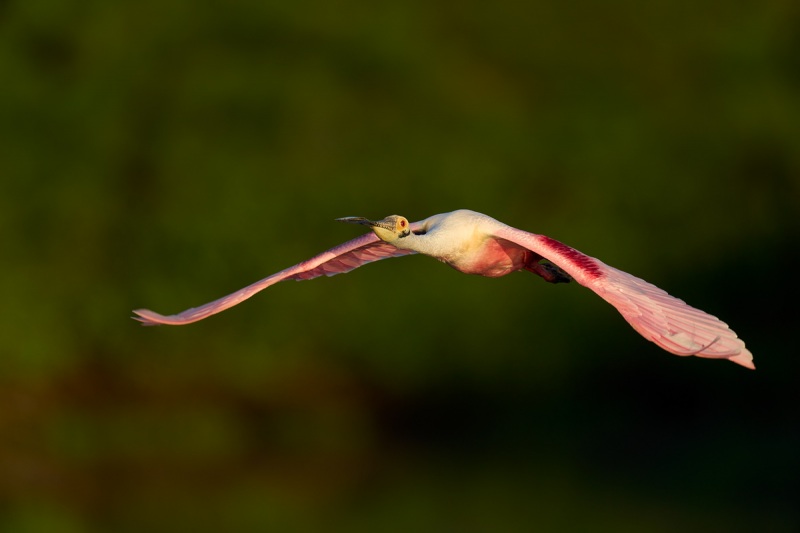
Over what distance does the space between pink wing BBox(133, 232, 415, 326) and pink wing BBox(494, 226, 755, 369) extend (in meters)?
1.32

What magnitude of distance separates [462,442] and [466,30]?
4682 millimetres

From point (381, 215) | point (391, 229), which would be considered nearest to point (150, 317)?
point (391, 229)

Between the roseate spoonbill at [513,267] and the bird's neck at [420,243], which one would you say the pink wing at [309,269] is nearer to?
the roseate spoonbill at [513,267]

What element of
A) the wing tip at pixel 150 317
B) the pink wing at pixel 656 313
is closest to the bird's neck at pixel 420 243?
the pink wing at pixel 656 313

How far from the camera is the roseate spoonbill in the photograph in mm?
8164

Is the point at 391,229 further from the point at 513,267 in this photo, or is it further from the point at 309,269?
the point at 309,269

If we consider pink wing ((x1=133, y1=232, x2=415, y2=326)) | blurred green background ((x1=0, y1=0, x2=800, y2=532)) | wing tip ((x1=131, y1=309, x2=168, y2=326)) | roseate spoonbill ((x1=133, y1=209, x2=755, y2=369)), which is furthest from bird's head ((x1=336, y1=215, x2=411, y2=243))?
blurred green background ((x1=0, y1=0, x2=800, y2=532))

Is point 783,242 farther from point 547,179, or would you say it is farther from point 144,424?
point 144,424

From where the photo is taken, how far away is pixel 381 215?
62.2 ft

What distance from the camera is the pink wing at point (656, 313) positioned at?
8.02 m

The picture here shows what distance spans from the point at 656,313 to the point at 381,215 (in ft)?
35.1

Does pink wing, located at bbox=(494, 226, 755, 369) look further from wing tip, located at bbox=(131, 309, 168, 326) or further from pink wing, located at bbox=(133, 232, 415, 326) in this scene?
wing tip, located at bbox=(131, 309, 168, 326)

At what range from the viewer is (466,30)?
800 inches

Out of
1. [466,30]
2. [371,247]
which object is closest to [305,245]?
[466,30]
